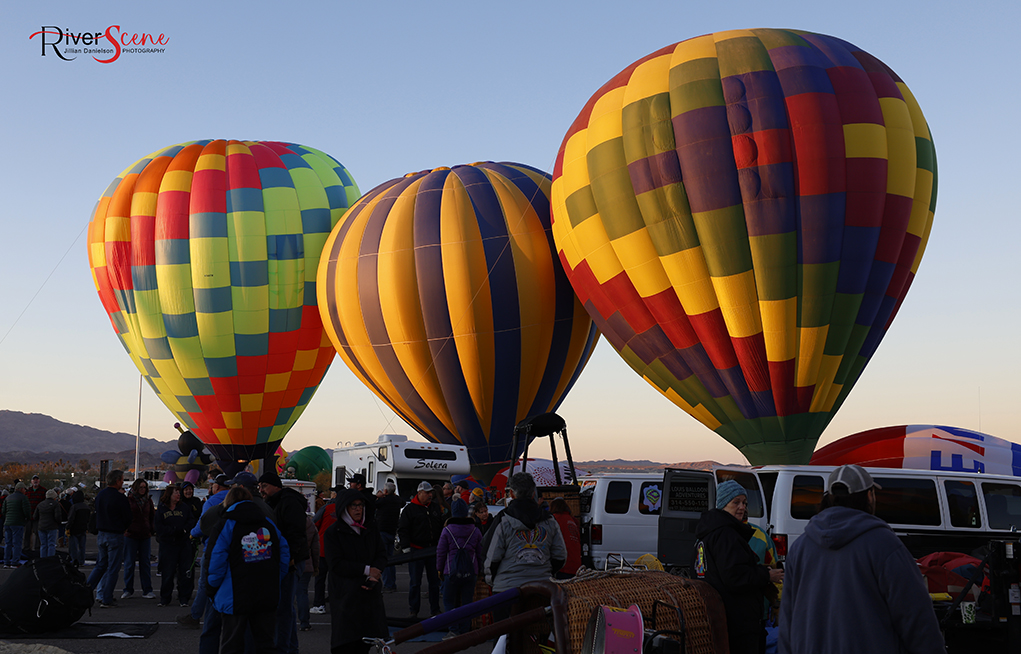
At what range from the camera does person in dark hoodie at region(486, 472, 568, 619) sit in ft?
20.1

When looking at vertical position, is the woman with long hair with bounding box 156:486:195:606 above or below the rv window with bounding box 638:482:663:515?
below

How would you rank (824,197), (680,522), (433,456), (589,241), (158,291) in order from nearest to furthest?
(680,522), (824,197), (589,241), (433,456), (158,291)

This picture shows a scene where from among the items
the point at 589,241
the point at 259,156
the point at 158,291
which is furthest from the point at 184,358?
the point at 589,241

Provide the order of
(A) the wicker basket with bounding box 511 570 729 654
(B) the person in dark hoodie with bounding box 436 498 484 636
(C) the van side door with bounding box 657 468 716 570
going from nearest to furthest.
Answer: (A) the wicker basket with bounding box 511 570 729 654 < (B) the person in dark hoodie with bounding box 436 498 484 636 < (C) the van side door with bounding box 657 468 716 570

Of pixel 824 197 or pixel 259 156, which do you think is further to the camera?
pixel 259 156

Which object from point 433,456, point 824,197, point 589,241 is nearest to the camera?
point 824,197

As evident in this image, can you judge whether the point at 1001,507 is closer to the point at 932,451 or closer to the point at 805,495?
the point at 805,495

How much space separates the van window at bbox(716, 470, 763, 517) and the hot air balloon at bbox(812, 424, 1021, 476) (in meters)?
8.76

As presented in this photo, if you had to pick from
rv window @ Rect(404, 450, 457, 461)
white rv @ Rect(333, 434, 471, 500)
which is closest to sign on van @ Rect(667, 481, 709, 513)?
white rv @ Rect(333, 434, 471, 500)

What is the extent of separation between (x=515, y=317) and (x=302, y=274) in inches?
266

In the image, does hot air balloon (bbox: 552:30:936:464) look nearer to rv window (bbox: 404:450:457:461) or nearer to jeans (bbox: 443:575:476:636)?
rv window (bbox: 404:450:457:461)

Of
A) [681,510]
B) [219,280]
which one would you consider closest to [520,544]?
[681,510]

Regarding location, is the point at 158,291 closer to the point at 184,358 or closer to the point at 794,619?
the point at 184,358

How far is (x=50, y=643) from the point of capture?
832 centimetres
